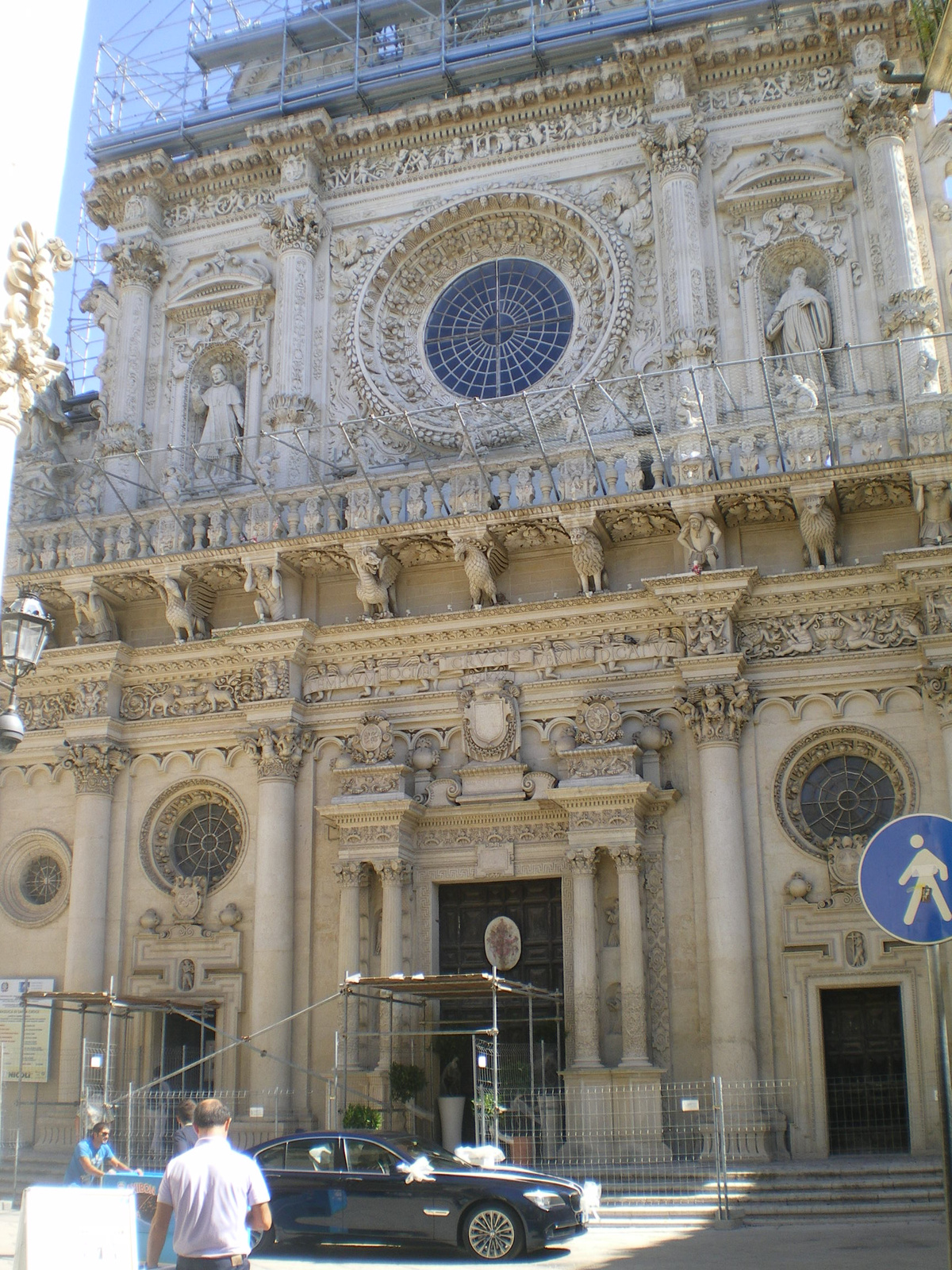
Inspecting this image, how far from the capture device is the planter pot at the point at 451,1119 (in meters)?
18.8

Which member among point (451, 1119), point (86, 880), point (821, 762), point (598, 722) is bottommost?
point (451, 1119)

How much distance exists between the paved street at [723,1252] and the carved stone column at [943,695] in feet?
21.2

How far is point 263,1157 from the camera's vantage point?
14039 mm

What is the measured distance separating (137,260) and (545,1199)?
19.6 metres

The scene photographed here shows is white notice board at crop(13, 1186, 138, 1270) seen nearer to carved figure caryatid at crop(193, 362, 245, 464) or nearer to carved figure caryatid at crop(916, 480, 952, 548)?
carved figure caryatid at crop(916, 480, 952, 548)

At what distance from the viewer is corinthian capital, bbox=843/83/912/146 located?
21672 millimetres

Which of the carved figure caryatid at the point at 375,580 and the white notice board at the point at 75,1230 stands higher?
the carved figure caryatid at the point at 375,580

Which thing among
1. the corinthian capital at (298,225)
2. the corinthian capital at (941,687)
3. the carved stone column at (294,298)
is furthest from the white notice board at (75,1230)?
the corinthian capital at (298,225)

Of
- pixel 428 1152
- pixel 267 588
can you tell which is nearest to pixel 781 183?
pixel 267 588

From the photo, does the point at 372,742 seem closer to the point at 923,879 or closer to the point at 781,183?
the point at 781,183

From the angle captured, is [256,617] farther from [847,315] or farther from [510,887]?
[847,315]

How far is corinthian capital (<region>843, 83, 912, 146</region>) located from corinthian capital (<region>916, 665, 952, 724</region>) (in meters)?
9.10

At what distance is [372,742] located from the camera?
69.2 ft

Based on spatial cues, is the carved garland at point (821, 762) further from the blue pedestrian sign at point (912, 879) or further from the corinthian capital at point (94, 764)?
the blue pedestrian sign at point (912, 879)
